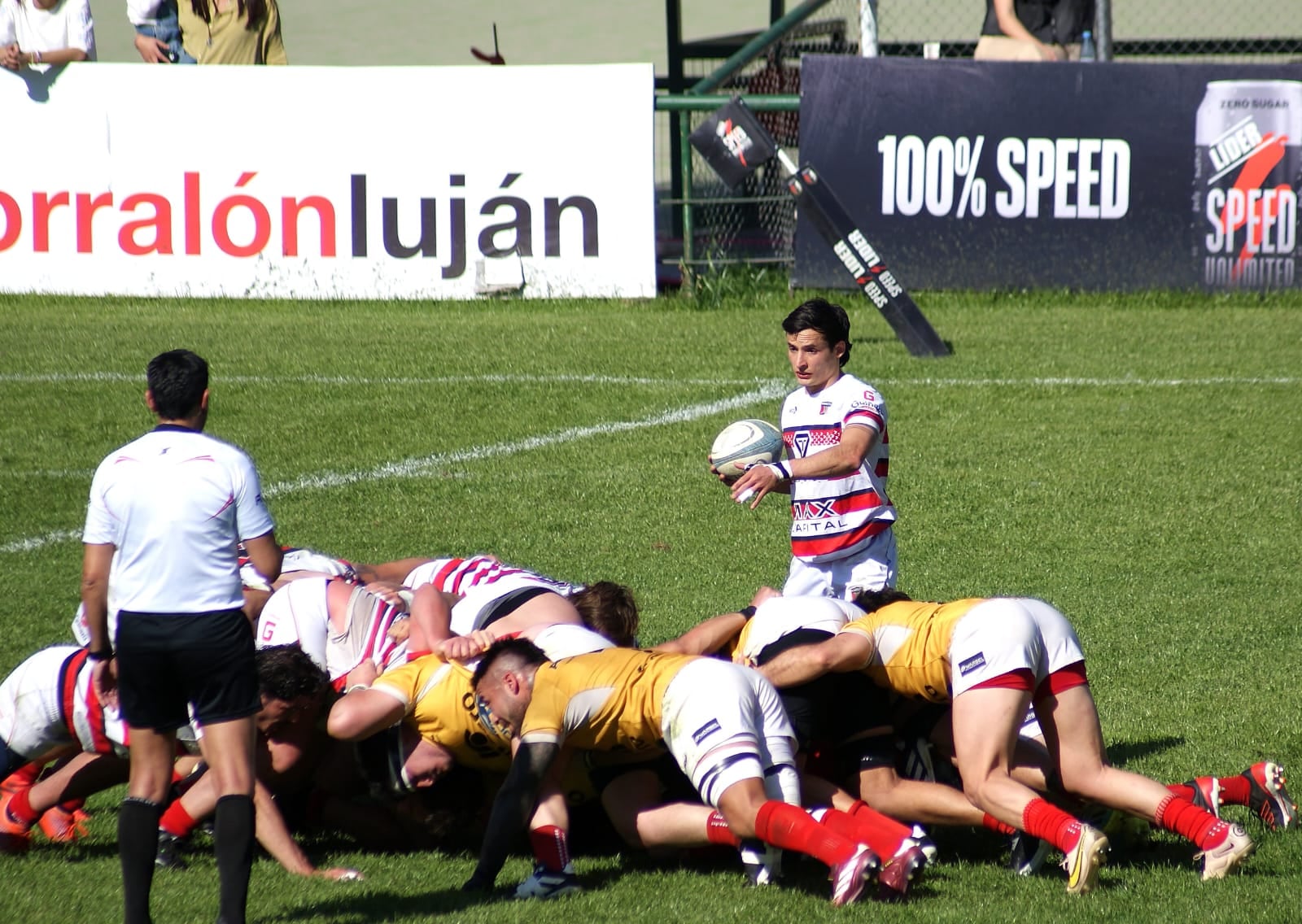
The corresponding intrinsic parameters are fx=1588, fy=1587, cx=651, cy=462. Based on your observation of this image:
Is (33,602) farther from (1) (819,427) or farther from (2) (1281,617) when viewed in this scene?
(2) (1281,617)

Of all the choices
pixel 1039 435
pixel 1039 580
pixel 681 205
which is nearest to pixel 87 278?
pixel 681 205

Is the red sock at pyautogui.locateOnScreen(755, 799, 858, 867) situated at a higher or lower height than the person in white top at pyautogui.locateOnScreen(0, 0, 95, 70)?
lower

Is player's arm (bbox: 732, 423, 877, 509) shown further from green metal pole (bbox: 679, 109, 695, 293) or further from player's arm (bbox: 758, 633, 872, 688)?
green metal pole (bbox: 679, 109, 695, 293)

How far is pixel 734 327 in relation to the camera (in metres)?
14.6

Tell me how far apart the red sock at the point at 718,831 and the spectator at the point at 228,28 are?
1247 cm

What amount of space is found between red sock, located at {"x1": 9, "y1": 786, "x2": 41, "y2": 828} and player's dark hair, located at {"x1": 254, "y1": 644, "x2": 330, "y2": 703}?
1.04 meters

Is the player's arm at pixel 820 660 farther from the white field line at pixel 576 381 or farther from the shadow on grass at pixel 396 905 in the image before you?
the white field line at pixel 576 381

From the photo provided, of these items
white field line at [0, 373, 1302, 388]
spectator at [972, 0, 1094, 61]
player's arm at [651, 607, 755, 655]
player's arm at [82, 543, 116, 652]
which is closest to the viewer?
player's arm at [82, 543, 116, 652]

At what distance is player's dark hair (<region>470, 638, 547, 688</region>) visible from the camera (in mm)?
5340

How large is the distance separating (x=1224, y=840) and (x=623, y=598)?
2.43m

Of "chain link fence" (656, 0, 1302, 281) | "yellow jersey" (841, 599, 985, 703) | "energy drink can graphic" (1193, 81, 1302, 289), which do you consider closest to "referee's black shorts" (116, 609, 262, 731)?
"yellow jersey" (841, 599, 985, 703)

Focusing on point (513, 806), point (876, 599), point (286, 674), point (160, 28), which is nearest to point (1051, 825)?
point (876, 599)

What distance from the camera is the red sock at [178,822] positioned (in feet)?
17.9

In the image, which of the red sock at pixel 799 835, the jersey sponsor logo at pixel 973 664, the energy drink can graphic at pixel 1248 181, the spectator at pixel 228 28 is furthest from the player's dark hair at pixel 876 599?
the spectator at pixel 228 28
